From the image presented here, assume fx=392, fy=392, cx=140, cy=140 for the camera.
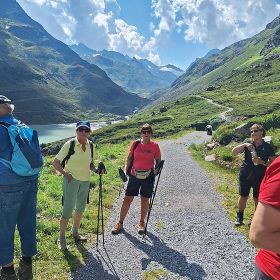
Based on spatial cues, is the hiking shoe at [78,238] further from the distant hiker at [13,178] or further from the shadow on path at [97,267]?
the distant hiker at [13,178]

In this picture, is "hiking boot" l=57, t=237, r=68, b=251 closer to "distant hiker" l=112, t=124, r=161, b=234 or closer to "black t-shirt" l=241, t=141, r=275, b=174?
"distant hiker" l=112, t=124, r=161, b=234

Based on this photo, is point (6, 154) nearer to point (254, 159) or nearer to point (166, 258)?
point (166, 258)

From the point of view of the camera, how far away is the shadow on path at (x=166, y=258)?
9.59 metres

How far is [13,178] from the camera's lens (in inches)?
294

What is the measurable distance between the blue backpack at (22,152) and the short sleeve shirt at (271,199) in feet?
16.0

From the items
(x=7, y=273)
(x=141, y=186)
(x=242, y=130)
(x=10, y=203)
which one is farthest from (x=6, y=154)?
(x=242, y=130)

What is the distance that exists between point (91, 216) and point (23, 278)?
5.05m

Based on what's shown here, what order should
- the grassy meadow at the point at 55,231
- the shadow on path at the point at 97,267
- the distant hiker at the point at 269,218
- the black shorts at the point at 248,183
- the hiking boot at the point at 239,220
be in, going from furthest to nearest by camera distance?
Answer: the hiking boot at the point at 239,220 → the black shorts at the point at 248,183 → the grassy meadow at the point at 55,231 → the shadow on path at the point at 97,267 → the distant hiker at the point at 269,218

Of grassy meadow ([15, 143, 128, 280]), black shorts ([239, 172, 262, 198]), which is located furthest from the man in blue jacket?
black shorts ([239, 172, 262, 198])

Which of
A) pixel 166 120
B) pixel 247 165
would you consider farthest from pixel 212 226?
pixel 166 120

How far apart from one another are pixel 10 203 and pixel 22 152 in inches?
41.0

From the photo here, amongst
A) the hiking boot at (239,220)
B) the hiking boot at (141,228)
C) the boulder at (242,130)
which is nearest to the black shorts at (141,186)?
the hiking boot at (141,228)

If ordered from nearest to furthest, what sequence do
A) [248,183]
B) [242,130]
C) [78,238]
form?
[78,238], [248,183], [242,130]

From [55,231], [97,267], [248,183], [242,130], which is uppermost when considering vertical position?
[242,130]
